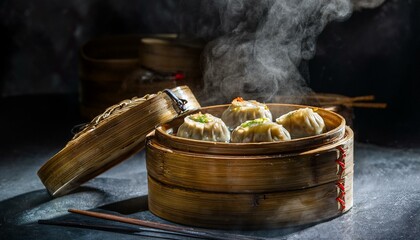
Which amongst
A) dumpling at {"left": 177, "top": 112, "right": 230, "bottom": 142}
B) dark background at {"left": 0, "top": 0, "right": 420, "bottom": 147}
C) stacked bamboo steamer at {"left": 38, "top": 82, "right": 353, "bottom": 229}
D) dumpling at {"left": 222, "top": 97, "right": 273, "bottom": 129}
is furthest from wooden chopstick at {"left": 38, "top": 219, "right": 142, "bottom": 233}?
dark background at {"left": 0, "top": 0, "right": 420, "bottom": 147}

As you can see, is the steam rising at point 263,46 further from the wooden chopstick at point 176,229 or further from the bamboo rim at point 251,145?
the wooden chopstick at point 176,229

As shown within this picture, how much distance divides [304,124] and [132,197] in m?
1.33

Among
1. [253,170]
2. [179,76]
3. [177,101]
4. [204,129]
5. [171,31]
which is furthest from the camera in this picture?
[171,31]

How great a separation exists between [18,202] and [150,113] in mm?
1173

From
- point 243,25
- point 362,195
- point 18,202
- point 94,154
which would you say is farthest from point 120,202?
point 243,25

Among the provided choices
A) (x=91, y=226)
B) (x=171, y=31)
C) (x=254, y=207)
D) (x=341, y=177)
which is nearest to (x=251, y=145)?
(x=254, y=207)

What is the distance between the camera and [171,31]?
29.2ft

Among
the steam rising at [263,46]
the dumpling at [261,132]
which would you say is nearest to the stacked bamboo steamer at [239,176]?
the dumpling at [261,132]

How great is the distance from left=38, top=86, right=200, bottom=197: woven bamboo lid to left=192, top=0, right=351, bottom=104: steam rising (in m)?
1.48

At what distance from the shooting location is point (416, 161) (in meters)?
5.71

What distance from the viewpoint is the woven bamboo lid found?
4664mm

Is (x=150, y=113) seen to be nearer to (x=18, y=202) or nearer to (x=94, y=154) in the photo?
(x=94, y=154)

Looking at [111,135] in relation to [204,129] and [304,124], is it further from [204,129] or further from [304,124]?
[304,124]

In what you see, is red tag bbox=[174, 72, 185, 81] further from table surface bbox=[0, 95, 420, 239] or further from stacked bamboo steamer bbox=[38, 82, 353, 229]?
stacked bamboo steamer bbox=[38, 82, 353, 229]
